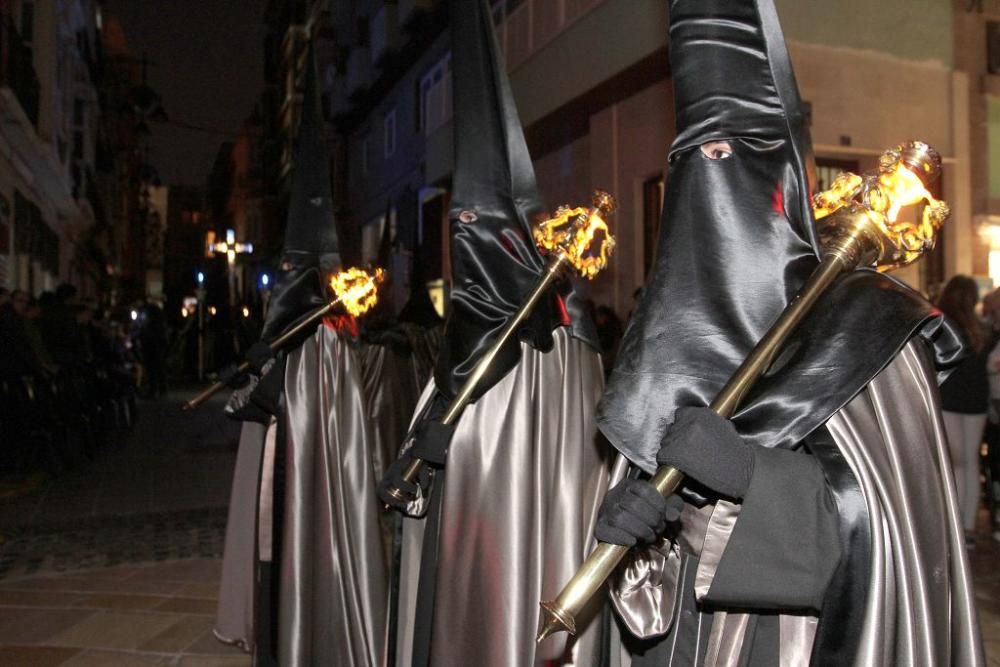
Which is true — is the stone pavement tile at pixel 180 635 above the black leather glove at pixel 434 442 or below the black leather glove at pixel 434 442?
below

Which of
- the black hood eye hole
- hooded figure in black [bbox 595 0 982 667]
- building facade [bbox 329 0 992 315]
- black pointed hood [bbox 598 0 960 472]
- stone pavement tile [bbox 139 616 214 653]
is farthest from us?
building facade [bbox 329 0 992 315]

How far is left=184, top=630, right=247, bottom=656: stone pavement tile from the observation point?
5031 mm

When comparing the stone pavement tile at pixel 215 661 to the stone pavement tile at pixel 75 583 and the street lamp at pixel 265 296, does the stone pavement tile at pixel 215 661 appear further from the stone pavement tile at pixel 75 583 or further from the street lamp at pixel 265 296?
the street lamp at pixel 265 296

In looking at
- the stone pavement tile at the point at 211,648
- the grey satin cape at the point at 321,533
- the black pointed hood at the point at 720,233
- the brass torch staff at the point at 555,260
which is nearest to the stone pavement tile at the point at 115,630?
the stone pavement tile at the point at 211,648

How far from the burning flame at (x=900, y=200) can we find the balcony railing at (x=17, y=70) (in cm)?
1552

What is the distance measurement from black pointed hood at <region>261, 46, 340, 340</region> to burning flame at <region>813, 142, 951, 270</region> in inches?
130

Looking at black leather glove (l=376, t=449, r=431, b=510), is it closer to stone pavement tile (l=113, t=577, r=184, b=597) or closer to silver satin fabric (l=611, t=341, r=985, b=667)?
silver satin fabric (l=611, t=341, r=985, b=667)

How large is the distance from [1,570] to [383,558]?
3498 mm

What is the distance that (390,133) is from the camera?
28516mm

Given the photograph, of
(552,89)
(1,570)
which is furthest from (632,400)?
(552,89)

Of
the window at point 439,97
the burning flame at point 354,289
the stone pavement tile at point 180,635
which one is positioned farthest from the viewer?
the window at point 439,97

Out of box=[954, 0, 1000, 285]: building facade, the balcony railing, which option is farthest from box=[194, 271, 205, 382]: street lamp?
box=[954, 0, 1000, 285]: building facade

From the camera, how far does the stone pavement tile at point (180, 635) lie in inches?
199

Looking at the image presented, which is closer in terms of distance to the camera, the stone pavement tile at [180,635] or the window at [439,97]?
the stone pavement tile at [180,635]
